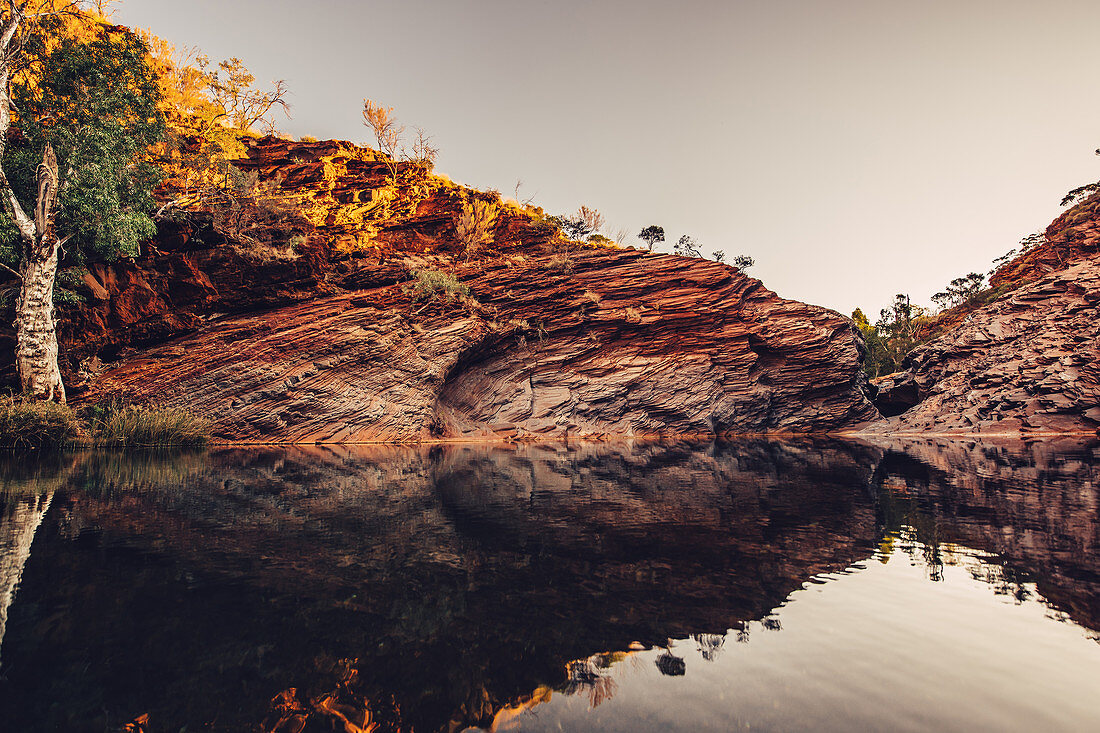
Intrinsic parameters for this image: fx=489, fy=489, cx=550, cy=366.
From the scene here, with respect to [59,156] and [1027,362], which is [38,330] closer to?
[59,156]

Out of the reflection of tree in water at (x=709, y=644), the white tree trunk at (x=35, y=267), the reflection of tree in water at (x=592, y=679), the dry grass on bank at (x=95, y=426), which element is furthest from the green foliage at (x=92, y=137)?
the reflection of tree in water at (x=709, y=644)

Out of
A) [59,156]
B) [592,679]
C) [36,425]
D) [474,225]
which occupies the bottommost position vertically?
[592,679]

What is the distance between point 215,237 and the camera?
19.8 meters

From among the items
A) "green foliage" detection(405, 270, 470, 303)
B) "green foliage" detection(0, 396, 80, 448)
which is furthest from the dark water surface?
"green foliage" detection(405, 270, 470, 303)

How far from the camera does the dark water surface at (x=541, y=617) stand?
196 cm

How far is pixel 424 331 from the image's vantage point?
2192cm

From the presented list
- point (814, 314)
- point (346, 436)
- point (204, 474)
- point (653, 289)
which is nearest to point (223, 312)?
point (346, 436)

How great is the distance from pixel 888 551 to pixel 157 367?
2164 cm

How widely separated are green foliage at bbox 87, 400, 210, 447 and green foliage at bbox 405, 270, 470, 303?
9721mm

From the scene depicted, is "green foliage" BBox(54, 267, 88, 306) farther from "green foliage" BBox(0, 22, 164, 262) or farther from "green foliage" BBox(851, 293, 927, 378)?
"green foliage" BBox(851, 293, 927, 378)

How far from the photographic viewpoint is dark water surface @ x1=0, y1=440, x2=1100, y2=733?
6.44 feet

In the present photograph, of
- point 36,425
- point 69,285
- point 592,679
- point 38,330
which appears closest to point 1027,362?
point 592,679

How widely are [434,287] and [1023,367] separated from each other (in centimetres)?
3285

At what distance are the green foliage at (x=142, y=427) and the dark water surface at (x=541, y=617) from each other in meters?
9.13
